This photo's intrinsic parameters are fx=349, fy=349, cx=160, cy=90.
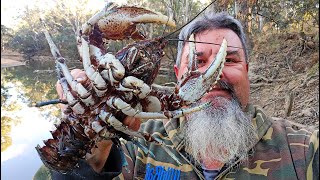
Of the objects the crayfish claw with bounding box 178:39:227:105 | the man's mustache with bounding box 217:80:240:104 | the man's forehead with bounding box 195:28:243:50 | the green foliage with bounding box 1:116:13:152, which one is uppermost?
the man's forehead with bounding box 195:28:243:50

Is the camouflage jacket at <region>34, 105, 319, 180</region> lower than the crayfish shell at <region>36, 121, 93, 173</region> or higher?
lower

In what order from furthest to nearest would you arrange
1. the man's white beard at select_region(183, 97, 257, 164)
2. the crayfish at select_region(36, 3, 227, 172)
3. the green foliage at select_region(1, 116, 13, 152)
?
the green foliage at select_region(1, 116, 13, 152) < the man's white beard at select_region(183, 97, 257, 164) < the crayfish at select_region(36, 3, 227, 172)

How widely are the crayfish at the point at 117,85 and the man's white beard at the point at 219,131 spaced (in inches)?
26.4

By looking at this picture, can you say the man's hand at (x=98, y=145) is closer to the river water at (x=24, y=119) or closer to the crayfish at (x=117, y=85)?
the crayfish at (x=117, y=85)

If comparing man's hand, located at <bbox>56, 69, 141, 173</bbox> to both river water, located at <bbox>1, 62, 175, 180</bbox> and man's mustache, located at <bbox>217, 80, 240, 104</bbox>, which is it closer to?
man's mustache, located at <bbox>217, 80, 240, 104</bbox>

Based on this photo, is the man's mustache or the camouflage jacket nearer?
the camouflage jacket

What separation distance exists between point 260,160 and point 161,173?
2.08ft

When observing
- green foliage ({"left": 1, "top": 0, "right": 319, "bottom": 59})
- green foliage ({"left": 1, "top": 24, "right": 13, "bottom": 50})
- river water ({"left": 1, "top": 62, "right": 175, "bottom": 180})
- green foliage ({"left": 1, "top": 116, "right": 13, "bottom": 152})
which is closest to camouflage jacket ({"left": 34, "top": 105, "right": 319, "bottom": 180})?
green foliage ({"left": 1, "top": 0, "right": 319, "bottom": 59})

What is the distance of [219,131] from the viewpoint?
243 cm

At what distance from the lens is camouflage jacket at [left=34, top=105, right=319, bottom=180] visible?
213 cm

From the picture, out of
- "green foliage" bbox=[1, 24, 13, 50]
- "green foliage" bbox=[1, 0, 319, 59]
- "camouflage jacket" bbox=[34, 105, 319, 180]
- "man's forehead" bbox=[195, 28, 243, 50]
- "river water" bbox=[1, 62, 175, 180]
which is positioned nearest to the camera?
"camouflage jacket" bbox=[34, 105, 319, 180]

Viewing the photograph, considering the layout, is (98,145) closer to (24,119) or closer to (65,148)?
(65,148)

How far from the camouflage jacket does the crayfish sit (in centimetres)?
30

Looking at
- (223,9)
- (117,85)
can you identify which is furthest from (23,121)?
(117,85)
